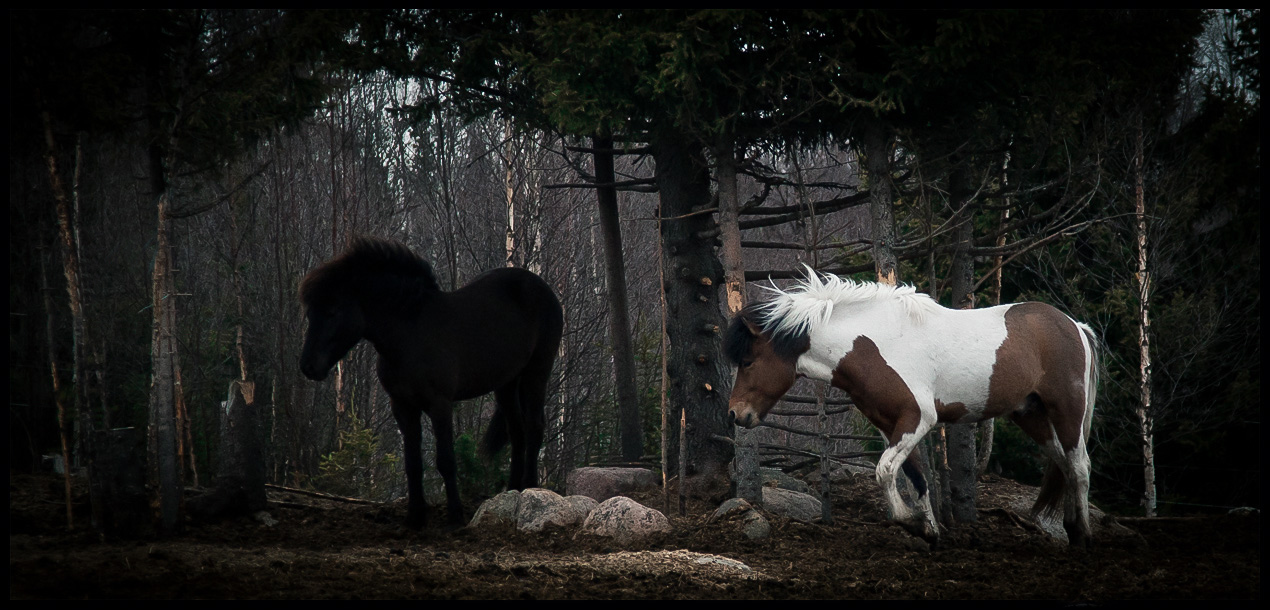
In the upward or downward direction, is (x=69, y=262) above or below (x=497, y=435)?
above

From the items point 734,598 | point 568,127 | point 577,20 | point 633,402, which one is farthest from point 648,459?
point 734,598

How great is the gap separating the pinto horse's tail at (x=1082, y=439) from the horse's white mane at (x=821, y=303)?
1298 millimetres

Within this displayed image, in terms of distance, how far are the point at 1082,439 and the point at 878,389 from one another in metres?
1.76

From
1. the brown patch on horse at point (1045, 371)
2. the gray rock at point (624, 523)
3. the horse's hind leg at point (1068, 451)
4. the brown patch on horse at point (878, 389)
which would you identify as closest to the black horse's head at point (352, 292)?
the gray rock at point (624, 523)

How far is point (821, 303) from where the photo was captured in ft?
20.6

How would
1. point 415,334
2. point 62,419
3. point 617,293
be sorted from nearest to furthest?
point 62,419 → point 415,334 → point 617,293

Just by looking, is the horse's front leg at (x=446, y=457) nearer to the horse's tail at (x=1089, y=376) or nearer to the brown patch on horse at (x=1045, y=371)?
the brown patch on horse at (x=1045, y=371)

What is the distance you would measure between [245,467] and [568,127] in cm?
392

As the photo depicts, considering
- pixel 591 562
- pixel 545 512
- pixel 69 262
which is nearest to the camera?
pixel 591 562

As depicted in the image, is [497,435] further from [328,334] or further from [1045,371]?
[1045,371]

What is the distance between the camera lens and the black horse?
22.3 feet

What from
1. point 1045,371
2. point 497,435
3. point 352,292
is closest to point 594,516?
point 497,435

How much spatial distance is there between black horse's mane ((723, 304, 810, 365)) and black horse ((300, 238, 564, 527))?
231 cm

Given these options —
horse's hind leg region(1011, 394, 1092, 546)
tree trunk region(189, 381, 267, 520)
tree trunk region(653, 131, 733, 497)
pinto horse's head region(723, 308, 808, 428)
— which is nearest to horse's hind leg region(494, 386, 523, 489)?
tree trunk region(653, 131, 733, 497)
